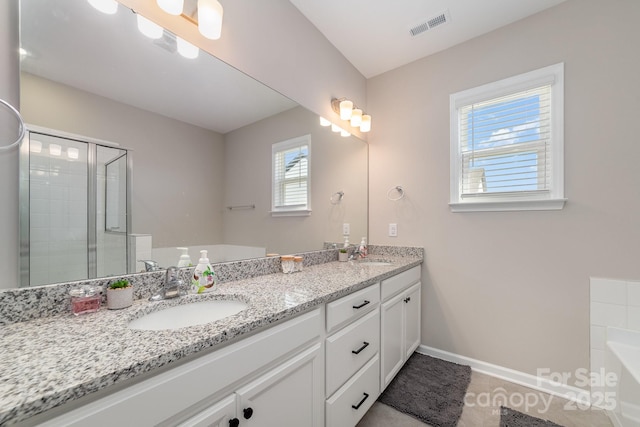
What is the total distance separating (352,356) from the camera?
4.40ft

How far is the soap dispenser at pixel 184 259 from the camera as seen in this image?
1272 mm

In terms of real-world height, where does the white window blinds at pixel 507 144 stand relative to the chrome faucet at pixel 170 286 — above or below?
above

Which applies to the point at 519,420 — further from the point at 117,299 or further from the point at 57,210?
the point at 57,210

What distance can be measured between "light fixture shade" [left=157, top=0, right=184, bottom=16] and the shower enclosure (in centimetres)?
61

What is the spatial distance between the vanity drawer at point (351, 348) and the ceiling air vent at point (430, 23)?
202 cm

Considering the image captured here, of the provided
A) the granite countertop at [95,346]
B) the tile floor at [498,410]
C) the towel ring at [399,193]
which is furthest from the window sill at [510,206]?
the granite countertop at [95,346]

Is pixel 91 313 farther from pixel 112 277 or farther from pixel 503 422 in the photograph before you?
pixel 503 422

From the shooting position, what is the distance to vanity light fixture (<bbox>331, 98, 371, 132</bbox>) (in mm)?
2205

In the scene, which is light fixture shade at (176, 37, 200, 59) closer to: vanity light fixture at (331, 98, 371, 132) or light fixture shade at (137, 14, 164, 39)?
light fixture shade at (137, 14, 164, 39)

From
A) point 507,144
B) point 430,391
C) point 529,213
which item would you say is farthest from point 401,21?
point 430,391

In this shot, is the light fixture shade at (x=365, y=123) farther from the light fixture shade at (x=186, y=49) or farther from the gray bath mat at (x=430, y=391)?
the gray bath mat at (x=430, y=391)

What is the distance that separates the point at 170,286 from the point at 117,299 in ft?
0.61

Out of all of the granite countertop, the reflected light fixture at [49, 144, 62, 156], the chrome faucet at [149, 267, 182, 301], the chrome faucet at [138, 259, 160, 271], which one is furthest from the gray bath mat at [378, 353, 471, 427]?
the reflected light fixture at [49, 144, 62, 156]

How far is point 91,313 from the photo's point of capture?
2.94ft
